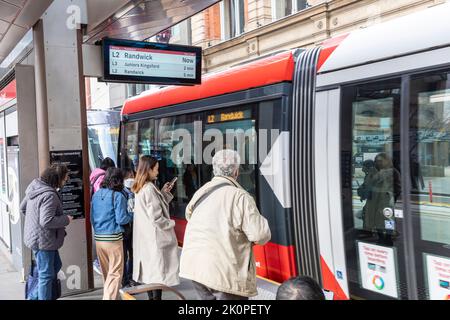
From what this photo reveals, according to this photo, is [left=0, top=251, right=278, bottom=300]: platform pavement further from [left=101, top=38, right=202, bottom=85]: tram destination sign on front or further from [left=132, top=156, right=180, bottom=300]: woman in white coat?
[left=101, top=38, right=202, bottom=85]: tram destination sign on front

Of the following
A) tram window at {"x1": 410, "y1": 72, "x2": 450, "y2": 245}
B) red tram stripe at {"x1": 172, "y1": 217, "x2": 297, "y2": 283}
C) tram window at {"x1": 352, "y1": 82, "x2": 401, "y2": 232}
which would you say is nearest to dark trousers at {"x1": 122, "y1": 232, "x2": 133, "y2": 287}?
red tram stripe at {"x1": 172, "y1": 217, "x2": 297, "y2": 283}

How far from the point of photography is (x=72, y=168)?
224 inches

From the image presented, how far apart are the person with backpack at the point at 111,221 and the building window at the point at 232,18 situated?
17.4 m

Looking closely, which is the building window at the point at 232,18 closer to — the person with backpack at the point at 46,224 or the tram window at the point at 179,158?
the tram window at the point at 179,158

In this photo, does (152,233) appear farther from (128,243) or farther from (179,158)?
(179,158)

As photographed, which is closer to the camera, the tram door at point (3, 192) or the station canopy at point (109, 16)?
the station canopy at point (109, 16)

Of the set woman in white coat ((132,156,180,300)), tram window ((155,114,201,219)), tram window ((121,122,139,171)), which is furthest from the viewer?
tram window ((121,122,139,171))

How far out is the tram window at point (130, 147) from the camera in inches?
351

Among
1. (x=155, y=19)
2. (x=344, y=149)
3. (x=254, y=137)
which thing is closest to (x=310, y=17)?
(x=155, y=19)

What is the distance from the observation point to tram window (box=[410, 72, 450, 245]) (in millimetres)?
3594

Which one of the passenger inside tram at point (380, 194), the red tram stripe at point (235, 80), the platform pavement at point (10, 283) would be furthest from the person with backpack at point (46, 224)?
the passenger inside tram at point (380, 194)

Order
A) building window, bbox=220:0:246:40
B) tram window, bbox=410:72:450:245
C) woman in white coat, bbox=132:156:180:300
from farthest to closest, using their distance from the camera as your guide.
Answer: building window, bbox=220:0:246:40 → woman in white coat, bbox=132:156:180:300 → tram window, bbox=410:72:450:245

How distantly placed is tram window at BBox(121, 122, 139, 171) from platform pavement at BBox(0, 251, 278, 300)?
278 cm

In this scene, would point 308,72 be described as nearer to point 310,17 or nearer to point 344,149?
point 344,149
